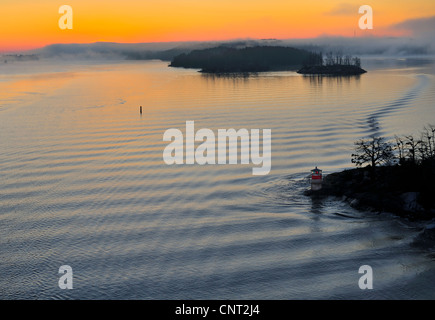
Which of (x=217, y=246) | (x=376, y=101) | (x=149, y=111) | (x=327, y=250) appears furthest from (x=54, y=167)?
(x=376, y=101)

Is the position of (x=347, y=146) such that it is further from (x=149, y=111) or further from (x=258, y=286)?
(x=149, y=111)

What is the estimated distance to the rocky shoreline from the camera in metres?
16.0

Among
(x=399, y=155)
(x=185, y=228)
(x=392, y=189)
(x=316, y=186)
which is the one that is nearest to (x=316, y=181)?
(x=316, y=186)

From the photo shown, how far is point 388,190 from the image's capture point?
56.4 ft

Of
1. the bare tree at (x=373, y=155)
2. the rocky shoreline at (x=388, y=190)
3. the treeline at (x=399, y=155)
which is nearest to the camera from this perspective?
the rocky shoreline at (x=388, y=190)

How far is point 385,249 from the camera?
1377 centimetres

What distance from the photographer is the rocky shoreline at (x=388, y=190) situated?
16.0 metres

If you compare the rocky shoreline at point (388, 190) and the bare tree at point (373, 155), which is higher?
the bare tree at point (373, 155)

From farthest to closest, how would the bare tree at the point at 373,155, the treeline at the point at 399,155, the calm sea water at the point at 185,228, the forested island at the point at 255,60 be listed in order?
the forested island at the point at 255,60, the bare tree at the point at 373,155, the treeline at the point at 399,155, the calm sea water at the point at 185,228

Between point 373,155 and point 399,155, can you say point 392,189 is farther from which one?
point 399,155

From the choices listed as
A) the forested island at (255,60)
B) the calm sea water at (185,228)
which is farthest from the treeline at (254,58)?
the calm sea water at (185,228)

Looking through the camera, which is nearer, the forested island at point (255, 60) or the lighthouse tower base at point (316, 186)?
the lighthouse tower base at point (316, 186)

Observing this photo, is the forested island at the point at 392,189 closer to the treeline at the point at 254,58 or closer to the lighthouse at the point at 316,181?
the lighthouse at the point at 316,181
